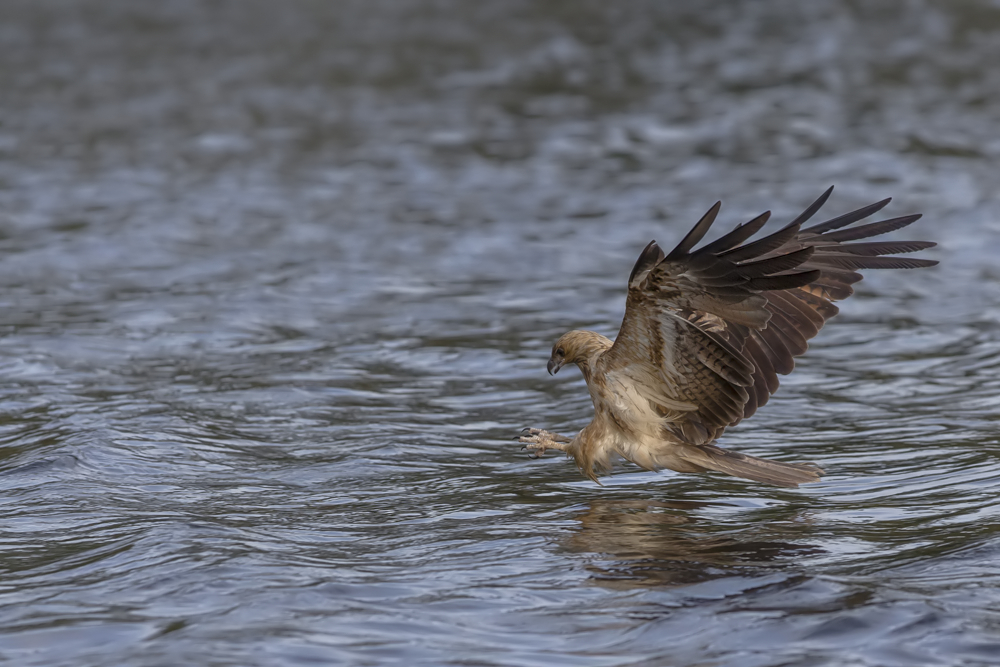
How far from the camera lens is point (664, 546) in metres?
6.01

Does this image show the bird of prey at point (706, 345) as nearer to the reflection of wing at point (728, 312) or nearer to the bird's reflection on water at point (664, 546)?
the reflection of wing at point (728, 312)

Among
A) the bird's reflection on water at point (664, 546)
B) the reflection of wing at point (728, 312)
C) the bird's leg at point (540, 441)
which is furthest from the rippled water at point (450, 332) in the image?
the reflection of wing at point (728, 312)

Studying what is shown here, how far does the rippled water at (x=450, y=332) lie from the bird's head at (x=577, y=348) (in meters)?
0.68

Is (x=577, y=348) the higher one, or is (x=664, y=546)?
(x=577, y=348)

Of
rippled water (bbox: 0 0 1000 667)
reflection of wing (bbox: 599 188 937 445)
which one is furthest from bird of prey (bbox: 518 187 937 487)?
rippled water (bbox: 0 0 1000 667)

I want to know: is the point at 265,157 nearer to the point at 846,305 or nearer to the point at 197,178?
the point at 197,178

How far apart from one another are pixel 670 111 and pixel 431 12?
4.80 meters

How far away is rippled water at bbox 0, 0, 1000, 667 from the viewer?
521 cm

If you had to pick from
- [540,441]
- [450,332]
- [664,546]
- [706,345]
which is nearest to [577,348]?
[540,441]

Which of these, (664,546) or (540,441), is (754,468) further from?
(540,441)

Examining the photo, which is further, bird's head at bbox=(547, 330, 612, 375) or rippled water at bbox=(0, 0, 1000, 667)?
bird's head at bbox=(547, 330, 612, 375)

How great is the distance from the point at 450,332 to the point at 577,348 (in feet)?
10.8

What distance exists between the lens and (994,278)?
11273 mm

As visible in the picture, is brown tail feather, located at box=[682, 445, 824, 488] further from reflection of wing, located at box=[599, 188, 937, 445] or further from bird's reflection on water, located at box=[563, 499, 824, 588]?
bird's reflection on water, located at box=[563, 499, 824, 588]
